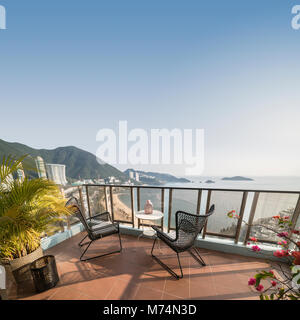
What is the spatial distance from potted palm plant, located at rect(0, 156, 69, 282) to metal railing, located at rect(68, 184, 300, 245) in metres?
1.67

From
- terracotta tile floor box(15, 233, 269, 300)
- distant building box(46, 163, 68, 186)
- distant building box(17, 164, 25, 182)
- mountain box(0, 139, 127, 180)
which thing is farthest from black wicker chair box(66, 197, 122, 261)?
mountain box(0, 139, 127, 180)

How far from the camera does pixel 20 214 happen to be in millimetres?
1557

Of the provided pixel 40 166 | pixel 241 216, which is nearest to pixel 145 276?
pixel 241 216

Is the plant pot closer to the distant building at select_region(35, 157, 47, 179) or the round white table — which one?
the distant building at select_region(35, 157, 47, 179)

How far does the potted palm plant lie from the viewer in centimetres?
153

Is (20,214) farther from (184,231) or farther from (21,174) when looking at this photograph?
(184,231)

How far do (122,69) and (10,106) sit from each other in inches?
174

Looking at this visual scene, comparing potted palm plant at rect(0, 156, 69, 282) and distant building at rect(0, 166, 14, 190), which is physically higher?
distant building at rect(0, 166, 14, 190)

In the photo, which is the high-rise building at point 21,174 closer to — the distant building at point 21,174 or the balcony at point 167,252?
the distant building at point 21,174

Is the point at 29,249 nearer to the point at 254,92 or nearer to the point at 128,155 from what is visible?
the point at 128,155

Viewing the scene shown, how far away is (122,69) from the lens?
485 cm

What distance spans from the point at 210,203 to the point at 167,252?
1336mm

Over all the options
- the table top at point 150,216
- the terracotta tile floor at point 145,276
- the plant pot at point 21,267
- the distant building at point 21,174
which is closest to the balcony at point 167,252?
the terracotta tile floor at point 145,276

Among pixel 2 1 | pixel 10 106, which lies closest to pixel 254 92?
pixel 2 1
